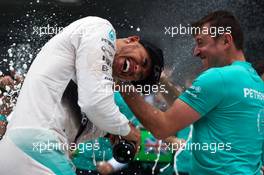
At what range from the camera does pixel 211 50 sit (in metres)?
1.72

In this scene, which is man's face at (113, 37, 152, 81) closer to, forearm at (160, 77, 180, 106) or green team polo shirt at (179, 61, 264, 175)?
green team polo shirt at (179, 61, 264, 175)

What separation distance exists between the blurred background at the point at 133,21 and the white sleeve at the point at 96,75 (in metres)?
1.21

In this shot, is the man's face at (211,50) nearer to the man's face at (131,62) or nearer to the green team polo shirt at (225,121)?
the green team polo shirt at (225,121)

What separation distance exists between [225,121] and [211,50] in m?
0.31

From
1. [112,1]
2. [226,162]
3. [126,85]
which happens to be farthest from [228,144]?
[112,1]

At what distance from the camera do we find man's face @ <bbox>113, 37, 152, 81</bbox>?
60.5 inches

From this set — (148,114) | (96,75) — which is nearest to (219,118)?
(148,114)

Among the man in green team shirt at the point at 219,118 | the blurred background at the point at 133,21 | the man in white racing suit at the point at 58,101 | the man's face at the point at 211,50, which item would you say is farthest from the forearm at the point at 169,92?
the man in white racing suit at the point at 58,101

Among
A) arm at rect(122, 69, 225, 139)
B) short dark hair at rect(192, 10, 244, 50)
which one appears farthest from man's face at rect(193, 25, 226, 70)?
arm at rect(122, 69, 225, 139)

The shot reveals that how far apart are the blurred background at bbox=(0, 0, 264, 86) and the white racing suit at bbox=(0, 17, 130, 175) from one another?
1.22 meters

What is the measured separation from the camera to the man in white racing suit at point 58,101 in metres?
1.26

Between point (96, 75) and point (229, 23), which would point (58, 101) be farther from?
point (229, 23)

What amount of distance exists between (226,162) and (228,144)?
0.06 metres

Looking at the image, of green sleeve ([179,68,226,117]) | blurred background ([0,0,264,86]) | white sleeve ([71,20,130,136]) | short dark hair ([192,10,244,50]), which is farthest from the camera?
blurred background ([0,0,264,86])
